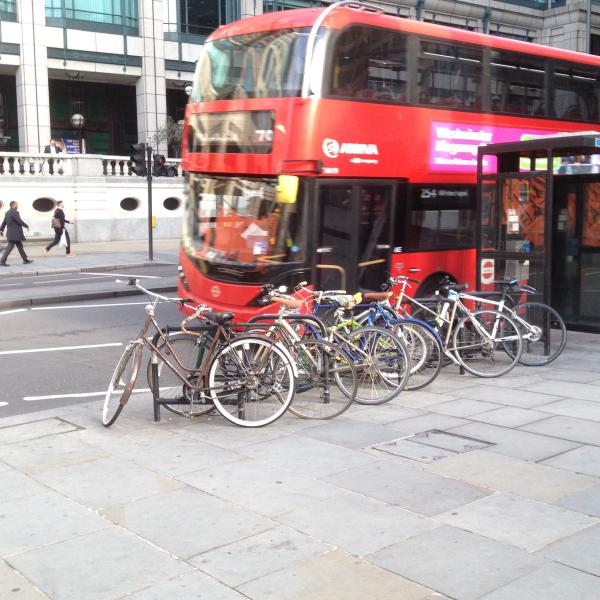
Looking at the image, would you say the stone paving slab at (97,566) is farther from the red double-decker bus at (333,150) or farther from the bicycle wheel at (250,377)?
the red double-decker bus at (333,150)

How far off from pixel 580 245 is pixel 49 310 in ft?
30.0

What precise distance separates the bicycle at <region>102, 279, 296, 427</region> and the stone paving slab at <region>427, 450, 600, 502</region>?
5.38 ft

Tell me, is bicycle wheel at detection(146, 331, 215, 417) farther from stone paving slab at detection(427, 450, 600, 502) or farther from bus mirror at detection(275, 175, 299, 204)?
bus mirror at detection(275, 175, 299, 204)

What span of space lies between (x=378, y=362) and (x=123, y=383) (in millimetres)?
2325

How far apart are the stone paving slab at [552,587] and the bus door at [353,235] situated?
6.23m

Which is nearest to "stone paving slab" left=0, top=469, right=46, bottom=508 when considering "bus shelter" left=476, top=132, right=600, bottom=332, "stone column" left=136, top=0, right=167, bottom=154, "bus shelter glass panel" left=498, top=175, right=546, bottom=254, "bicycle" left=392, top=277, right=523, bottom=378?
"bicycle" left=392, top=277, right=523, bottom=378

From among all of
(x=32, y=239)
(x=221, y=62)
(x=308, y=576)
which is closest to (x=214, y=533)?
(x=308, y=576)

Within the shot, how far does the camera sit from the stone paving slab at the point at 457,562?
12.6 ft

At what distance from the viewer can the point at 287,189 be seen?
9.62m

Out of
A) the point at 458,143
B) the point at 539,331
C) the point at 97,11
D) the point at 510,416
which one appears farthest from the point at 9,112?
the point at 510,416

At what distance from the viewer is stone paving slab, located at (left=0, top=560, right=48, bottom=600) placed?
384 cm

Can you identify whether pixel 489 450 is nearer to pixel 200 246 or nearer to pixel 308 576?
pixel 308 576

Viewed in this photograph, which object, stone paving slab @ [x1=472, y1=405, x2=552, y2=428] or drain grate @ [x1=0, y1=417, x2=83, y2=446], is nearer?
drain grate @ [x1=0, y1=417, x2=83, y2=446]

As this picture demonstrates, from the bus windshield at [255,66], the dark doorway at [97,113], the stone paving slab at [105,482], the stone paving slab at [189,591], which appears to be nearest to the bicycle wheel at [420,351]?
the bus windshield at [255,66]
